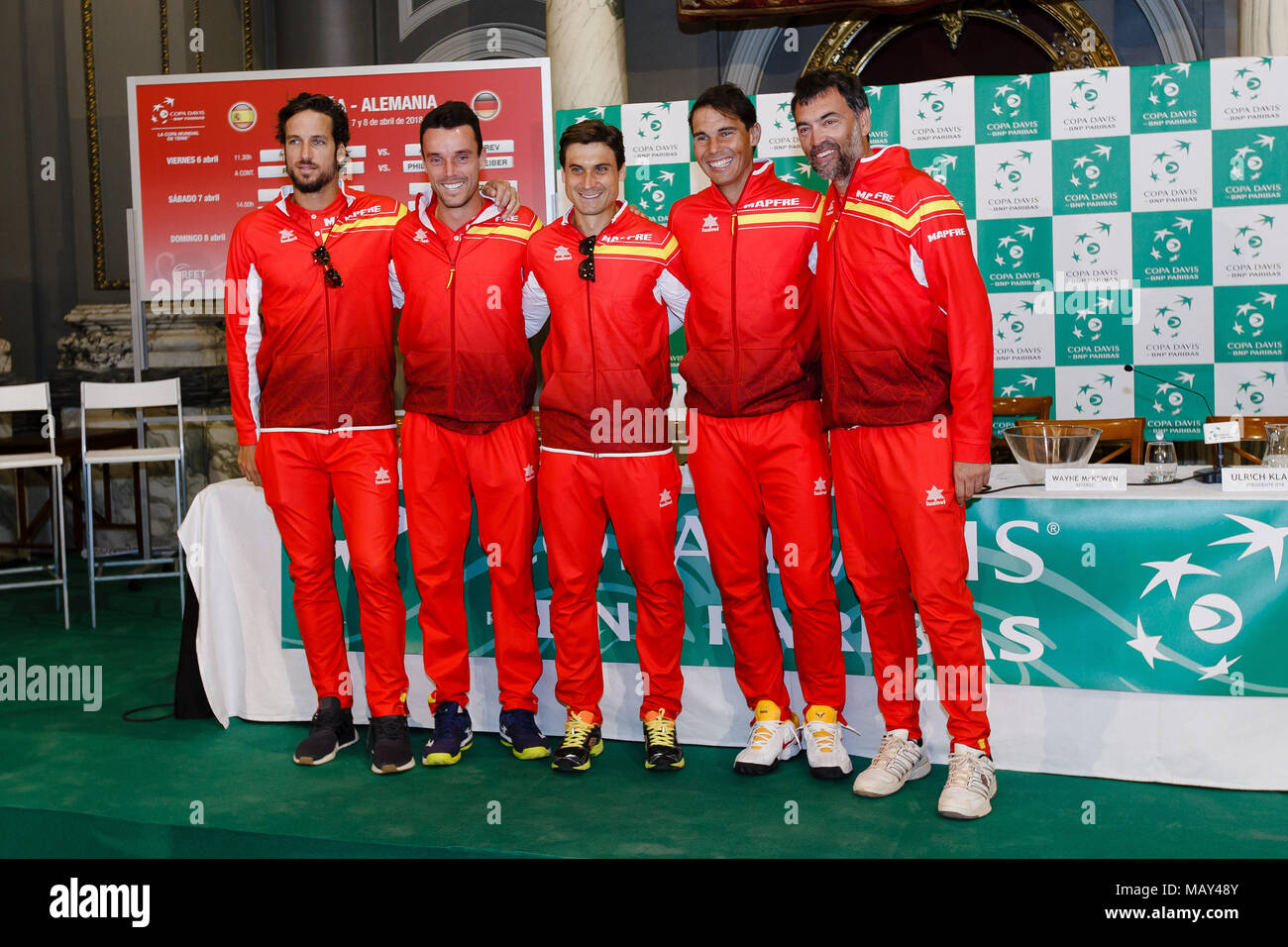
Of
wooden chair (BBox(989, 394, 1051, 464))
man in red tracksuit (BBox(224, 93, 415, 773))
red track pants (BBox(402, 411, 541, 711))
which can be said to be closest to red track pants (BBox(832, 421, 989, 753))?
red track pants (BBox(402, 411, 541, 711))

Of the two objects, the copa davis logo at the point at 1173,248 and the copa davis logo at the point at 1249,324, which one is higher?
the copa davis logo at the point at 1173,248

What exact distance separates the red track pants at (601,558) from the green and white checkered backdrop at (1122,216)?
2.49 meters

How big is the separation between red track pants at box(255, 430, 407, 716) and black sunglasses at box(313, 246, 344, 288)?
1.35 feet

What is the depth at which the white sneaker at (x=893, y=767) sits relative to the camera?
2854mm

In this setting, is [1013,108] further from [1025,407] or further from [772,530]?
[772,530]

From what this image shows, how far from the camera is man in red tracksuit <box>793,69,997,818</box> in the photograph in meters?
2.68

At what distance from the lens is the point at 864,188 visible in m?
2.79

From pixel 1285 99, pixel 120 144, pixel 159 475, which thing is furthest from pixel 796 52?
pixel 159 475

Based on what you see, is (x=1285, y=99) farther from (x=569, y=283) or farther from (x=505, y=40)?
(x=505, y=40)

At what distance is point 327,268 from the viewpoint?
10.4 feet

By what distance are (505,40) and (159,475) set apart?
326 cm

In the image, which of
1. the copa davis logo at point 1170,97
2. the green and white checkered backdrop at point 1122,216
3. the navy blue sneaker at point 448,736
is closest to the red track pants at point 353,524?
the navy blue sneaker at point 448,736

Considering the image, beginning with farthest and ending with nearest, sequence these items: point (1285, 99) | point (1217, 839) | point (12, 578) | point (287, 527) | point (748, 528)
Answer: point (12, 578), point (1285, 99), point (287, 527), point (748, 528), point (1217, 839)

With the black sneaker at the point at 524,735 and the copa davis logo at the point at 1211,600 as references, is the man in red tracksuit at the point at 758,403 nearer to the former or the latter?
the black sneaker at the point at 524,735
